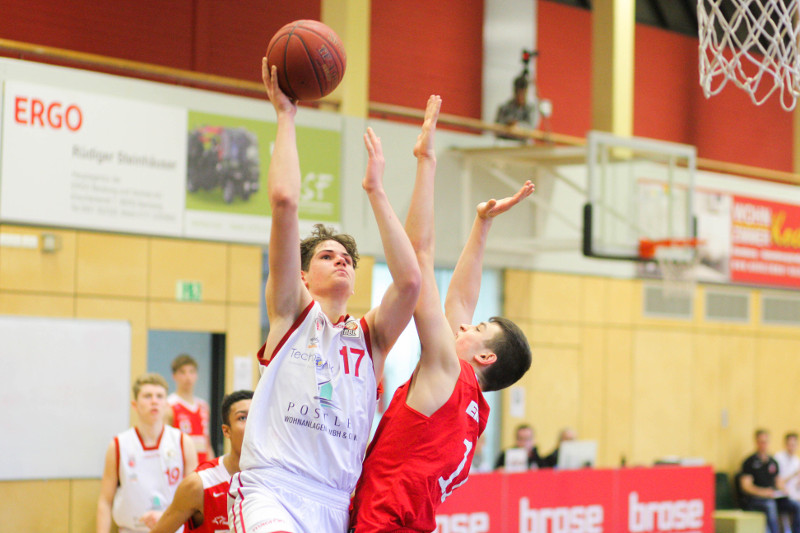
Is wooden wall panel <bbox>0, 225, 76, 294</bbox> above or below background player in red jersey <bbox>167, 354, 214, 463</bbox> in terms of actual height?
above

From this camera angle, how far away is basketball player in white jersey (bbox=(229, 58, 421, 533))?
333 cm

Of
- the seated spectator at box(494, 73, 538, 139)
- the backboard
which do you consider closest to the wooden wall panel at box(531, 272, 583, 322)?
the backboard

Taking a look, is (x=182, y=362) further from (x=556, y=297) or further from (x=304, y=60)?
(x=556, y=297)

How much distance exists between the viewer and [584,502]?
892cm

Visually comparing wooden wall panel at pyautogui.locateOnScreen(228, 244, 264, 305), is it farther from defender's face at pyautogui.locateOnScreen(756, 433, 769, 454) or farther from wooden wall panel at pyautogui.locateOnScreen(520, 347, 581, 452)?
defender's face at pyautogui.locateOnScreen(756, 433, 769, 454)

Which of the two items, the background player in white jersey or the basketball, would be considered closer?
the basketball

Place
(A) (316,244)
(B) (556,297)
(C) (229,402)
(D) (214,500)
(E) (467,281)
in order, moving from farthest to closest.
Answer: (B) (556,297)
(C) (229,402)
(D) (214,500)
(E) (467,281)
(A) (316,244)

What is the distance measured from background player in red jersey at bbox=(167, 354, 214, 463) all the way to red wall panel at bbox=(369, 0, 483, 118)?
16.9 feet

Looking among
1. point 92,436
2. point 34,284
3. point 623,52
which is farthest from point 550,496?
point 623,52

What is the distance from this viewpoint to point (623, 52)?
12641 mm

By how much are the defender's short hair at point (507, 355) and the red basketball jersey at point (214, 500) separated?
1.30 m

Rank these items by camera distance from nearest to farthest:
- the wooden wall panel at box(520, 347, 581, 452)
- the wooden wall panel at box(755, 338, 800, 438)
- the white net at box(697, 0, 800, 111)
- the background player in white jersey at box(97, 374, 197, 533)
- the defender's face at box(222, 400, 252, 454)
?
the defender's face at box(222, 400, 252, 454), the white net at box(697, 0, 800, 111), the background player in white jersey at box(97, 374, 197, 533), the wooden wall panel at box(520, 347, 581, 452), the wooden wall panel at box(755, 338, 800, 438)

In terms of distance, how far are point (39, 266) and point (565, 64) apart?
853cm

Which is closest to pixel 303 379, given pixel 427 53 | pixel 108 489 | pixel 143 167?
pixel 108 489
